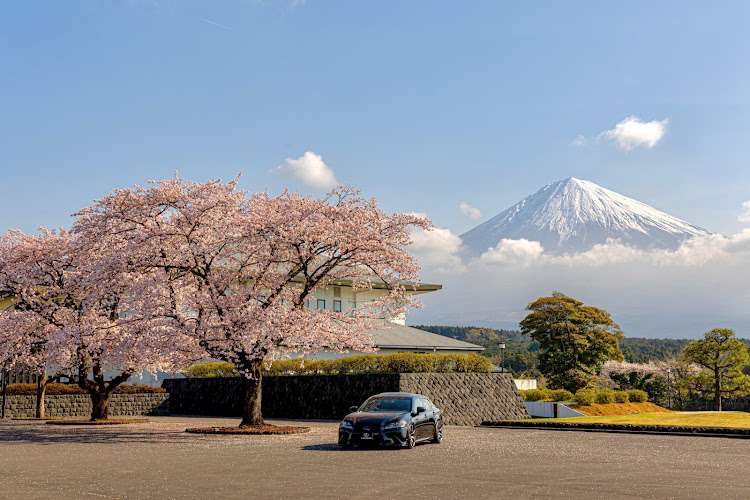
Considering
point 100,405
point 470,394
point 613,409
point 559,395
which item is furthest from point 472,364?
point 100,405

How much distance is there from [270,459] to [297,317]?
8.46m

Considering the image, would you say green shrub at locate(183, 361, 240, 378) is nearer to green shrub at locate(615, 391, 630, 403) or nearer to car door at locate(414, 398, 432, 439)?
car door at locate(414, 398, 432, 439)

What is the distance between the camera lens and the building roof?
46.9 metres

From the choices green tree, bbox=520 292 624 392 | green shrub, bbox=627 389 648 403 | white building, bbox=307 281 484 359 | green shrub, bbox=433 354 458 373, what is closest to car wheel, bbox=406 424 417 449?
green shrub, bbox=433 354 458 373

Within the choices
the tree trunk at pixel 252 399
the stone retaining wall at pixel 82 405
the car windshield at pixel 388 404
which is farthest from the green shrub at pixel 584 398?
the stone retaining wall at pixel 82 405

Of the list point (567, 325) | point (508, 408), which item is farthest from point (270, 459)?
point (567, 325)

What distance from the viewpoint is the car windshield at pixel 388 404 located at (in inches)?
801

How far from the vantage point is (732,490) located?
11344 mm

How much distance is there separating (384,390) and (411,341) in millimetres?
17779

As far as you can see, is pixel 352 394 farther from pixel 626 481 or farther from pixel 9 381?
pixel 9 381

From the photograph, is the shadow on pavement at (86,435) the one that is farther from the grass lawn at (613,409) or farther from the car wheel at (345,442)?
the grass lawn at (613,409)

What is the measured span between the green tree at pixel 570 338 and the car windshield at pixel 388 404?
37.6m

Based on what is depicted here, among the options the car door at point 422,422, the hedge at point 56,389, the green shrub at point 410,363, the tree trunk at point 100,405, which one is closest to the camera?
the car door at point 422,422

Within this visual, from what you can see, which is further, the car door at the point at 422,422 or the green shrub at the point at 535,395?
the green shrub at the point at 535,395
